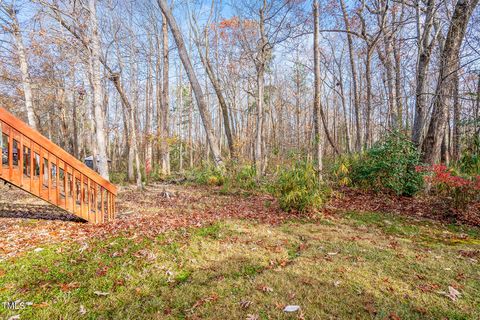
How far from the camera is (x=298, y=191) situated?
17.3 ft

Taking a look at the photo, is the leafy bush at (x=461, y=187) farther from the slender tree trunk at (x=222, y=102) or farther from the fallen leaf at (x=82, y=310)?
the slender tree trunk at (x=222, y=102)

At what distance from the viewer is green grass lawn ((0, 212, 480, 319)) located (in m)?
2.08

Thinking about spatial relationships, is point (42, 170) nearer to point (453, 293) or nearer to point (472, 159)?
point (453, 293)

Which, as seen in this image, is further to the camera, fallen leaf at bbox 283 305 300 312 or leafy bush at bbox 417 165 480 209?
leafy bush at bbox 417 165 480 209

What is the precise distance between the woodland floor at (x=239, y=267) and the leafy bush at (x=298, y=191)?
1.13 feet

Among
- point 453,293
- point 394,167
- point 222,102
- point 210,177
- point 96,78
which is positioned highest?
point 222,102

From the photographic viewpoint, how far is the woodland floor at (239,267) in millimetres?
2113

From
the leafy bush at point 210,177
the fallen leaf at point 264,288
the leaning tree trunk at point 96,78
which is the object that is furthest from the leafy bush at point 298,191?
the leaning tree trunk at point 96,78

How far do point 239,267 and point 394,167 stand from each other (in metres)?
5.69

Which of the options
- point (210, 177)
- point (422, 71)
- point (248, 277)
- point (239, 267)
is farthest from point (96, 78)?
point (422, 71)

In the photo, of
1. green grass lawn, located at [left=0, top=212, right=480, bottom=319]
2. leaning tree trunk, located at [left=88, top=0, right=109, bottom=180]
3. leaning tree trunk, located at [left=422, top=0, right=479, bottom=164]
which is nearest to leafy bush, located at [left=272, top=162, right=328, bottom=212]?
green grass lawn, located at [left=0, top=212, right=480, bottom=319]

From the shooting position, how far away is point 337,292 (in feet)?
7.63

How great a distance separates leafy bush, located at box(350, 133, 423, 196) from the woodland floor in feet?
4.72

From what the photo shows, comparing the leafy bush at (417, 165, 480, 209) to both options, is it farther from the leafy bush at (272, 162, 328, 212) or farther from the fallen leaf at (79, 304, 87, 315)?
the fallen leaf at (79, 304, 87, 315)
